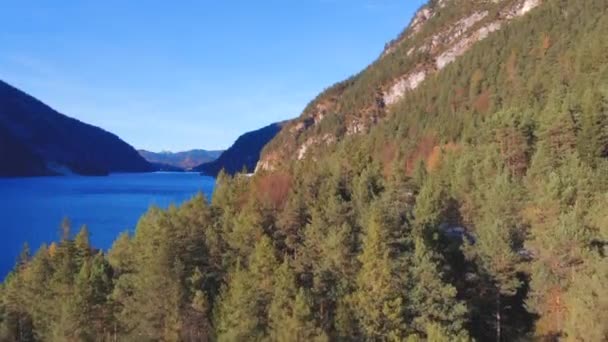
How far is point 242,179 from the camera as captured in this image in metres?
68.9

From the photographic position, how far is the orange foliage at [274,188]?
57.8 m

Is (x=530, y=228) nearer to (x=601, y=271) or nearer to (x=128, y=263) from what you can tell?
(x=601, y=271)

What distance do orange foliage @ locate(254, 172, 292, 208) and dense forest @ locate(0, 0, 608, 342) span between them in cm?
28

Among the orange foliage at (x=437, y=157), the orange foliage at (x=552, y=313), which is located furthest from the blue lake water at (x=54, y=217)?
the orange foliage at (x=552, y=313)

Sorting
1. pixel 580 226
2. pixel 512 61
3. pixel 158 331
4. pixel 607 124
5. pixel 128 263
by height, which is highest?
pixel 512 61

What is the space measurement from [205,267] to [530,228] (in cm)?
2694

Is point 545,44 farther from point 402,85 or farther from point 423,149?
point 402,85

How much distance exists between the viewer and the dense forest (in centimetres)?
3666

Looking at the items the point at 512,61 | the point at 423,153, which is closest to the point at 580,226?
the point at 423,153

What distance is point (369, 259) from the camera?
39.1 meters

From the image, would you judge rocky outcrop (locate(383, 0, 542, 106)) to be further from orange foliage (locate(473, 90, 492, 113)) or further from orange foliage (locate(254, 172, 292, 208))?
orange foliage (locate(254, 172, 292, 208))

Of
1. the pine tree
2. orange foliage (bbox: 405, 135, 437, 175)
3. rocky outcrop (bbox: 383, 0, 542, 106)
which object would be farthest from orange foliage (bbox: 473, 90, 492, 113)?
the pine tree

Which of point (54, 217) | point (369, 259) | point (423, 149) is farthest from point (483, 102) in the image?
point (54, 217)

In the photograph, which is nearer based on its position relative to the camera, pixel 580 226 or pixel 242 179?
pixel 580 226
